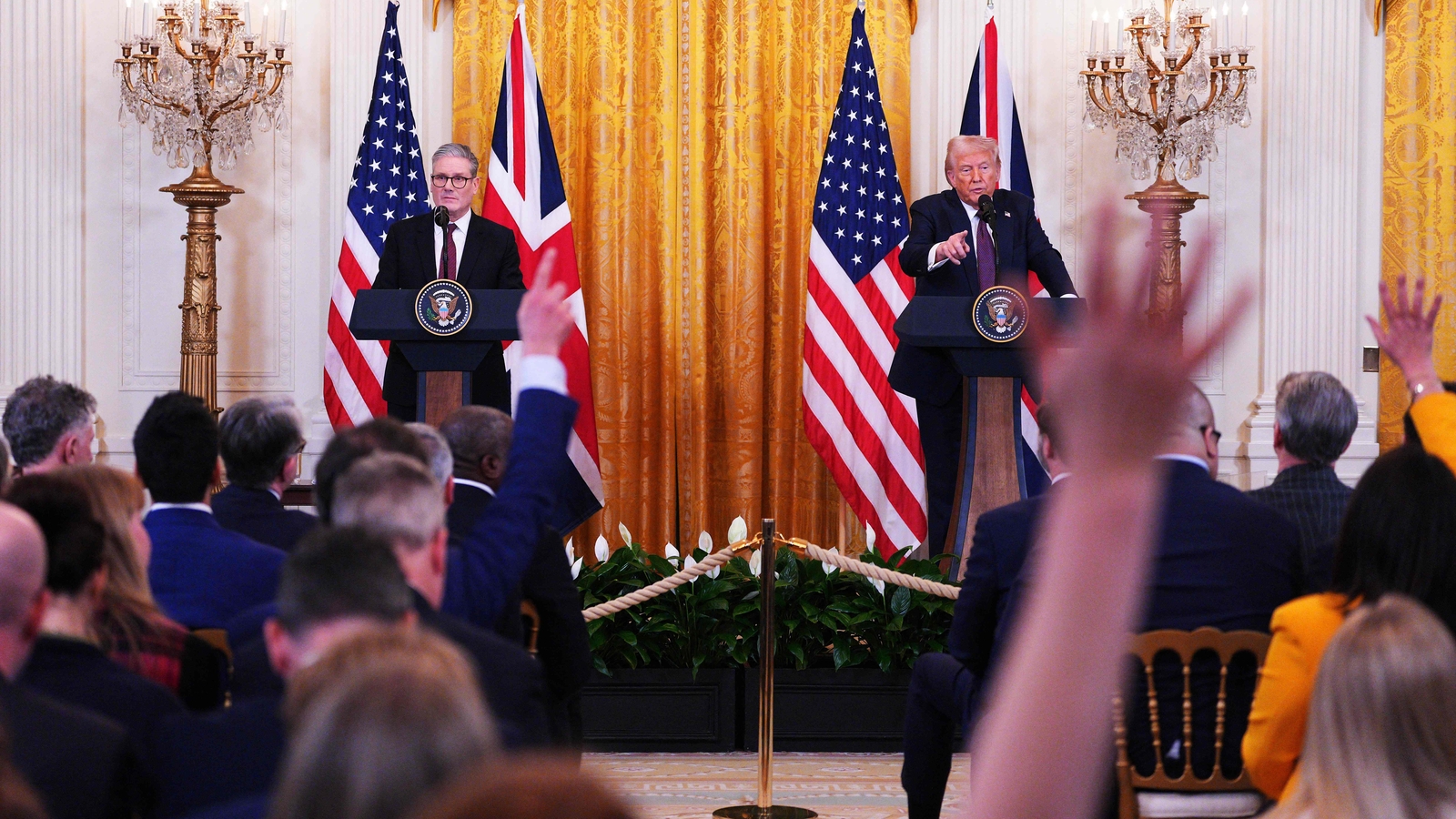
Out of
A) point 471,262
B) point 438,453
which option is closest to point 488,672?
point 438,453

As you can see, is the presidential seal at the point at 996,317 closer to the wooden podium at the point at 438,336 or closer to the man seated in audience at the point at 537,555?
the wooden podium at the point at 438,336

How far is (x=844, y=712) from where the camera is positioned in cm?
574

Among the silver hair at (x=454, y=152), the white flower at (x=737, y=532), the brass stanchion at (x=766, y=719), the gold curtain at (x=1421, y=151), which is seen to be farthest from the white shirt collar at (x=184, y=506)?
the gold curtain at (x=1421, y=151)

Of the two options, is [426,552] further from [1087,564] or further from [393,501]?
[1087,564]

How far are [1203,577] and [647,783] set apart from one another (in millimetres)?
2530

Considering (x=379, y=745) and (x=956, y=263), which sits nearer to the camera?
(x=379, y=745)

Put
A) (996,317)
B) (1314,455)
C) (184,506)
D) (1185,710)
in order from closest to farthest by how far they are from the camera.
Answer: (1185,710)
(184,506)
(1314,455)
(996,317)

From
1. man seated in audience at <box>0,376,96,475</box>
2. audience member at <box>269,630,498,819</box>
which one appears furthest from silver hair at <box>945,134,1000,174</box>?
audience member at <box>269,630,498,819</box>

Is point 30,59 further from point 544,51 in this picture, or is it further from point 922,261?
point 922,261

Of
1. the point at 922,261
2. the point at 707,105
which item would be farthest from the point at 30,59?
the point at 922,261

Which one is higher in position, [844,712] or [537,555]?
[537,555]

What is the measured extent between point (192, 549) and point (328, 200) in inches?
208

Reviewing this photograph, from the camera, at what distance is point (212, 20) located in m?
7.45

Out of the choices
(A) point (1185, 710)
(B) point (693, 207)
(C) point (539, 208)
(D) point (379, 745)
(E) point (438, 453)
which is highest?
(B) point (693, 207)
